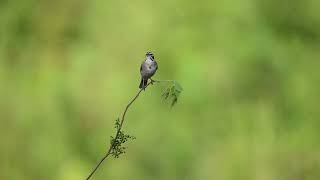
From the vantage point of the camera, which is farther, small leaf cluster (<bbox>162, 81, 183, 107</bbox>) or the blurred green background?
the blurred green background

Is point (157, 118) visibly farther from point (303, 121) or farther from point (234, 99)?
point (303, 121)

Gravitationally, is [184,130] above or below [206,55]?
below

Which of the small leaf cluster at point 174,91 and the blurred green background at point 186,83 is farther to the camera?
the blurred green background at point 186,83

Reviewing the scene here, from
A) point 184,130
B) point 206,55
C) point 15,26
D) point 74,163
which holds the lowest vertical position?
point 74,163

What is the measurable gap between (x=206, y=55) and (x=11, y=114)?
1.10m

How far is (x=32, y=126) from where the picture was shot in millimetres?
2885

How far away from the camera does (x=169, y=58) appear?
115 inches

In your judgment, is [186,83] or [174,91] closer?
[174,91]

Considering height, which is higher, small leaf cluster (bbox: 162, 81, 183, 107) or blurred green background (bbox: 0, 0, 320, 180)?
blurred green background (bbox: 0, 0, 320, 180)

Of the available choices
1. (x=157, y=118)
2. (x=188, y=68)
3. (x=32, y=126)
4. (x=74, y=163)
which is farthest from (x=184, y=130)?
(x=32, y=126)

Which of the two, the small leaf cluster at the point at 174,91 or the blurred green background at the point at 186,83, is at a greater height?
the blurred green background at the point at 186,83

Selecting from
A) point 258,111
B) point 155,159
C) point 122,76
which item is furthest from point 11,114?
point 258,111

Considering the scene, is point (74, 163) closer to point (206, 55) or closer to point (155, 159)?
point (155, 159)

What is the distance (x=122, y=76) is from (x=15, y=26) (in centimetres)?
64
